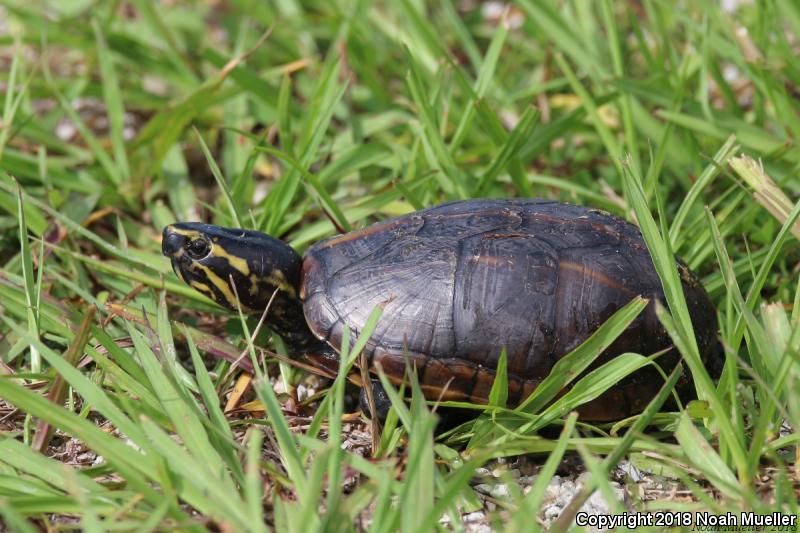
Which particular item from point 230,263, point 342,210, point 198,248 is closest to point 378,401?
point 230,263

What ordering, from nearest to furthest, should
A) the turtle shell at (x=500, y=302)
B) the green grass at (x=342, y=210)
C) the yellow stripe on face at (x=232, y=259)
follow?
1. the green grass at (x=342, y=210)
2. the turtle shell at (x=500, y=302)
3. the yellow stripe on face at (x=232, y=259)

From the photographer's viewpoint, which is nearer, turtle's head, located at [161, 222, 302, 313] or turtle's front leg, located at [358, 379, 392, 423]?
turtle's front leg, located at [358, 379, 392, 423]

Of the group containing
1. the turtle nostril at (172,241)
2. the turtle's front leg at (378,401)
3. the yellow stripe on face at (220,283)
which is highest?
the turtle nostril at (172,241)

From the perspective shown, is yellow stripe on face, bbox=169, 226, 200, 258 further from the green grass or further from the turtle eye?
the green grass

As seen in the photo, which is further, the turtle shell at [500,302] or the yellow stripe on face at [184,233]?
the yellow stripe on face at [184,233]

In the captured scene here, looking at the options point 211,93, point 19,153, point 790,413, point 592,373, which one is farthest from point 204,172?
point 790,413

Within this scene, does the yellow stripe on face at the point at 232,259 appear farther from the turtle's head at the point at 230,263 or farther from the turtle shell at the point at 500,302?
the turtle shell at the point at 500,302

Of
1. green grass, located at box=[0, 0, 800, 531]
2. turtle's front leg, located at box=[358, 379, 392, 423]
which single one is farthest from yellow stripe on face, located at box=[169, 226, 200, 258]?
turtle's front leg, located at box=[358, 379, 392, 423]

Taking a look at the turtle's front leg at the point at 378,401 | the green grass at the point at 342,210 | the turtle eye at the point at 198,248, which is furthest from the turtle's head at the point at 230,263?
the turtle's front leg at the point at 378,401

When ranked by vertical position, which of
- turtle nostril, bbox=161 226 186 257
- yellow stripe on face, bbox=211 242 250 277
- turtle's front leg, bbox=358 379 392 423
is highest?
turtle nostril, bbox=161 226 186 257
